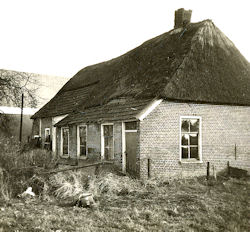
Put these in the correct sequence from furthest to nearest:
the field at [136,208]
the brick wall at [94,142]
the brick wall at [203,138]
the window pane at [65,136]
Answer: the window pane at [65,136], the brick wall at [94,142], the brick wall at [203,138], the field at [136,208]

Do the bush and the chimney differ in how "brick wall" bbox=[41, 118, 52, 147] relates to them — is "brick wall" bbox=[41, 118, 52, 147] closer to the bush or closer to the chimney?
the bush

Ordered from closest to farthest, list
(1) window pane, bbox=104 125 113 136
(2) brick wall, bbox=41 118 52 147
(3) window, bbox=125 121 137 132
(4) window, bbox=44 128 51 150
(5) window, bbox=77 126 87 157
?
(3) window, bbox=125 121 137 132, (1) window pane, bbox=104 125 113 136, (5) window, bbox=77 126 87 157, (4) window, bbox=44 128 51 150, (2) brick wall, bbox=41 118 52 147

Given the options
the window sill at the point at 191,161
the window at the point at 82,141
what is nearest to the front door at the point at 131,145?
the window sill at the point at 191,161

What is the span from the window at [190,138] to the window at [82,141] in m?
5.99

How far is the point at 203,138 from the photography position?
1448cm

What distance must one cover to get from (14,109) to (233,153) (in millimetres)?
21244

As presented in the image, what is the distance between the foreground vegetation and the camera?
7.51m

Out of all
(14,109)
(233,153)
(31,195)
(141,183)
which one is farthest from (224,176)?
(14,109)

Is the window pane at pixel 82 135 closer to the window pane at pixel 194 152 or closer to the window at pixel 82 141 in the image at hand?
the window at pixel 82 141

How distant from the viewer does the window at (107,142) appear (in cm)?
1583

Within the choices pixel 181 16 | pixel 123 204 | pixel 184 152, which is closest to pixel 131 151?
pixel 184 152

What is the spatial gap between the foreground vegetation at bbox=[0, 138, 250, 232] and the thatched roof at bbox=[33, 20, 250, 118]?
148 inches

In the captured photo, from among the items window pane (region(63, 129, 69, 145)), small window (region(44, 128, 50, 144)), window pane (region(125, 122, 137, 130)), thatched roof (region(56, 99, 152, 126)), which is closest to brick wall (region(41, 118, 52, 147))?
small window (region(44, 128, 50, 144))

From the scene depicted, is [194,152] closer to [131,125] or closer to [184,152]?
[184,152]
